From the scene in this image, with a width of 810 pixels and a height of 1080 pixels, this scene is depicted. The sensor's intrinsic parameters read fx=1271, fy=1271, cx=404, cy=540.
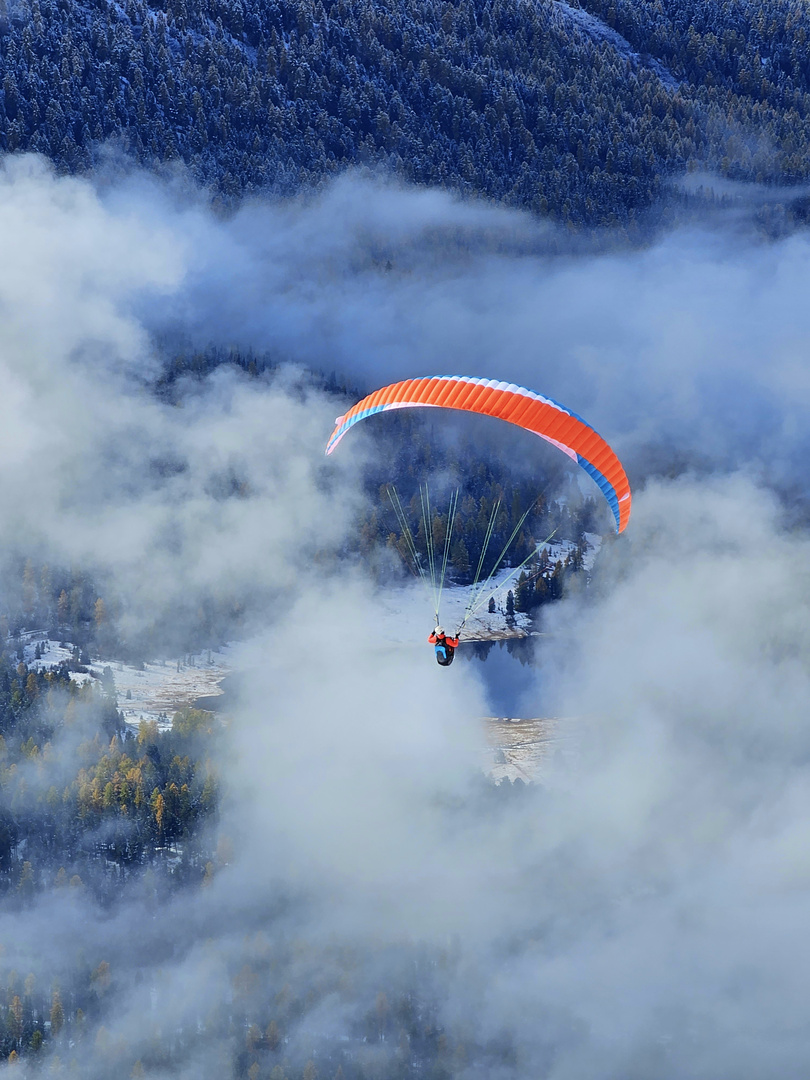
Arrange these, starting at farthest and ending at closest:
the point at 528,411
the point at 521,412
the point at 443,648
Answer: the point at 443,648 → the point at 528,411 → the point at 521,412

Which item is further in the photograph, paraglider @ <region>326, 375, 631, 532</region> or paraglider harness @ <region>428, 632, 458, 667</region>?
paraglider harness @ <region>428, 632, 458, 667</region>

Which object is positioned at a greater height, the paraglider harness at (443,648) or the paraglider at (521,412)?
the paraglider at (521,412)

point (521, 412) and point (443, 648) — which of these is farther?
point (443, 648)

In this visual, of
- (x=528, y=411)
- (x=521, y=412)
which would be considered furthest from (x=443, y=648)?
(x=528, y=411)

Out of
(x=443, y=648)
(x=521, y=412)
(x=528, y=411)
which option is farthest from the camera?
(x=443, y=648)

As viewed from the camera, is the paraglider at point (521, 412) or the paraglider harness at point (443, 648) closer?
the paraglider at point (521, 412)

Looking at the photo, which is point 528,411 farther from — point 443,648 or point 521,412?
point 443,648

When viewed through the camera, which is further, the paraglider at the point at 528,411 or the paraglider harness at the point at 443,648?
the paraglider harness at the point at 443,648

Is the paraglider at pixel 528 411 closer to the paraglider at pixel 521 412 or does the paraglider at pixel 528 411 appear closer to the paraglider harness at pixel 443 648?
the paraglider at pixel 521 412

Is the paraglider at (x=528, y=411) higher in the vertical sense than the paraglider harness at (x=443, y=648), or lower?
higher

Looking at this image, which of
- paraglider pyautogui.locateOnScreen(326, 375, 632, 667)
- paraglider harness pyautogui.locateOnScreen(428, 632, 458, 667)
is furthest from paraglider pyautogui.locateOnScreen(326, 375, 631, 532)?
paraglider harness pyautogui.locateOnScreen(428, 632, 458, 667)

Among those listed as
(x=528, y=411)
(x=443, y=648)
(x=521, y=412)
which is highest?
(x=528, y=411)

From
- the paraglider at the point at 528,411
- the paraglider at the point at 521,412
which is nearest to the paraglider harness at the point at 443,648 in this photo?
the paraglider at the point at 521,412

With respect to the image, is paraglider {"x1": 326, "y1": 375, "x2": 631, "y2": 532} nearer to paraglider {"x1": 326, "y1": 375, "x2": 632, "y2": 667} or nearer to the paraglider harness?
paraglider {"x1": 326, "y1": 375, "x2": 632, "y2": 667}
